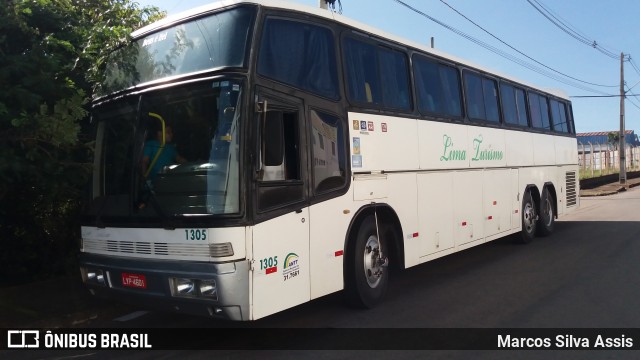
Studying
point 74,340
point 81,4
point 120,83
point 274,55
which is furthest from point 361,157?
point 81,4

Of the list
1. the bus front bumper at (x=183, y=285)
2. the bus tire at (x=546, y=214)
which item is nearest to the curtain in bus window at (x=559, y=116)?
the bus tire at (x=546, y=214)

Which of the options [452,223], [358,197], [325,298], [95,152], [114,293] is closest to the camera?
[114,293]

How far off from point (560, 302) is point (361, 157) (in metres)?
3.10

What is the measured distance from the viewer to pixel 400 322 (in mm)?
5844

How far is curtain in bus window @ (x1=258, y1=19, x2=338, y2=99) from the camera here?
5.04 metres

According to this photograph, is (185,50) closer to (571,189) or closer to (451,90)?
(451,90)

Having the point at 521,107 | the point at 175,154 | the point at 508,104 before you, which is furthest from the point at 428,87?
the point at 521,107

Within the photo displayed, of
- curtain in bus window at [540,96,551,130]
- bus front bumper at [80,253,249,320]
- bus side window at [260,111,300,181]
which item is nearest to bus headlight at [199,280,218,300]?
bus front bumper at [80,253,249,320]

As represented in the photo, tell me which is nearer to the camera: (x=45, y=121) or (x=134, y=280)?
(x=134, y=280)

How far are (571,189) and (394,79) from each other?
950 cm

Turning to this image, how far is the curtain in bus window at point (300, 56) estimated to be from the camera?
504 centimetres

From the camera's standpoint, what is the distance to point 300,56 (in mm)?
5484

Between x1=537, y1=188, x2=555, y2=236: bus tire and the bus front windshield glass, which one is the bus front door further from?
x1=537, y1=188, x2=555, y2=236: bus tire

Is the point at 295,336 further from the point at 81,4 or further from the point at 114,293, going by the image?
the point at 81,4
